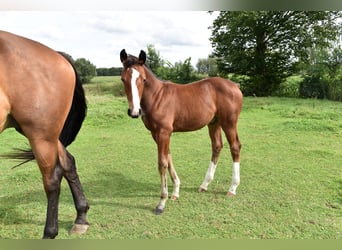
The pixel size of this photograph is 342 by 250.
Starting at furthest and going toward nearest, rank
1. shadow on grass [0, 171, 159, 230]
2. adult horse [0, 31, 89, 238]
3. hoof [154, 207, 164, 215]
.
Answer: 1. hoof [154, 207, 164, 215]
2. shadow on grass [0, 171, 159, 230]
3. adult horse [0, 31, 89, 238]

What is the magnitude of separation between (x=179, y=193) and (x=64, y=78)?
166 cm

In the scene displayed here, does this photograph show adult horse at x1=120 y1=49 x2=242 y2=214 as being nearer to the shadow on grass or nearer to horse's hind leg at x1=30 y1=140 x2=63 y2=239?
the shadow on grass

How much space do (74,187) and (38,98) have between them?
2.71 feet

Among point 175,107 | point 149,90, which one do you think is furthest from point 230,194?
point 149,90

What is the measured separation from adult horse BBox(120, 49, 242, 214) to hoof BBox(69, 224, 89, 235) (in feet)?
2.09

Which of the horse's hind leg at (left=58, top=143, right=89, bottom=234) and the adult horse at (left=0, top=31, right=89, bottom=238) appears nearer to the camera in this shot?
the adult horse at (left=0, top=31, right=89, bottom=238)

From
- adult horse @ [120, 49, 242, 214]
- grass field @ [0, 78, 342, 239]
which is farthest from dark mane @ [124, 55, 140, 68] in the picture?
grass field @ [0, 78, 342, 239]

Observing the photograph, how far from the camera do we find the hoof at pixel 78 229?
2062 millimetres

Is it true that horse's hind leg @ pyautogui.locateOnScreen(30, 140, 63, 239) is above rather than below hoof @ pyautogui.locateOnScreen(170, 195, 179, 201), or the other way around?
above

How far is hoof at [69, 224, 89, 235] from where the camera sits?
2.06 meters

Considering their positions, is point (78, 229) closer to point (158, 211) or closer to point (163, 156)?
point (158, 211)

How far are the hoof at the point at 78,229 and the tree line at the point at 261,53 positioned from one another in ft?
5.48

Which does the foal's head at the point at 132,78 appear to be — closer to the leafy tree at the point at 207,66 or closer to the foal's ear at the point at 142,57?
the foal's ear at the point at 142,57

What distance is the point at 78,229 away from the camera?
207 centimetres
